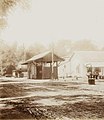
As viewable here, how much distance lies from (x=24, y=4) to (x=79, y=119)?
7014 millimetres

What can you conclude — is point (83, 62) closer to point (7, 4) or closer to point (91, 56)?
point (91, 56)

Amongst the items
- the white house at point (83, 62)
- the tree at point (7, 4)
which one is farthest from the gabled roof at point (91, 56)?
the tree at point (7, 4)

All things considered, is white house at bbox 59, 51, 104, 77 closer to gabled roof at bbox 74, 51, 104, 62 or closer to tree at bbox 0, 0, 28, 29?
gabled roof at bbox 74, 51, 104, 62

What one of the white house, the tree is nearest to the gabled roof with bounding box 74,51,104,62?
the white house

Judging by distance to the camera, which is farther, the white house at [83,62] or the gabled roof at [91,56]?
the gabled roof at [91,56]

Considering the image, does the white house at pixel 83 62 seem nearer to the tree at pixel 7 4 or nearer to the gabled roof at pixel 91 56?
the gabled roof at pixel 91 56

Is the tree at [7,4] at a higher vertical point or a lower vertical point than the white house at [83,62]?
higher

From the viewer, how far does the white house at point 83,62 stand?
3194 cm

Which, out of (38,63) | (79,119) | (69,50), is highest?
(69,50)

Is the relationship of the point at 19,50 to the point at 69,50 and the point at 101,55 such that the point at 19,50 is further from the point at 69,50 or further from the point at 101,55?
the point at 69,50

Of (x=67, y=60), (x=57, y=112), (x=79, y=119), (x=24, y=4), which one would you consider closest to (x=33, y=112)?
(x=57, y=112)

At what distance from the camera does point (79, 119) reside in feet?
18.9

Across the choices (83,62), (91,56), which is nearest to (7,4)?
(83,62)

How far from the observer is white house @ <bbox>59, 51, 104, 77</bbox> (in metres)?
31.9
